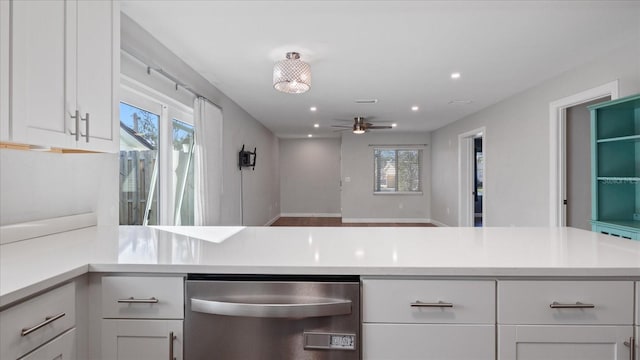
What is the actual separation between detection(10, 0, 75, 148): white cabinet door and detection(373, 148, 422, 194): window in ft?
24.6

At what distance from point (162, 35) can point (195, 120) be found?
926mm

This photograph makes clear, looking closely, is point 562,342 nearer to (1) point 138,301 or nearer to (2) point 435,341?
(2) point 435,341

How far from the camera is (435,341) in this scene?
106 centimetres

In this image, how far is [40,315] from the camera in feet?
2.98

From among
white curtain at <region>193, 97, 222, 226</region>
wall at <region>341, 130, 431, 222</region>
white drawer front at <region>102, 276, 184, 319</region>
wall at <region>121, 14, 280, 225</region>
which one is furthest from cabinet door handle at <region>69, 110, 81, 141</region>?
wall at <region>341, 130, 431, 222</region>

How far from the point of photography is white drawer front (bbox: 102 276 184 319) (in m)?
1.08

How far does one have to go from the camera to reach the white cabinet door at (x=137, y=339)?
108 centimetres

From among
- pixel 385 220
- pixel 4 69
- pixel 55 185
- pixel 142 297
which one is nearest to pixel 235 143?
pixel 55 185

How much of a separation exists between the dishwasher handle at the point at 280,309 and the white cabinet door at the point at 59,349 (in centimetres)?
39

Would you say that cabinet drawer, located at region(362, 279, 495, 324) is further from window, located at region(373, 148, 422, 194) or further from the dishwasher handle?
window, located at region(373, 148, 422, 194)

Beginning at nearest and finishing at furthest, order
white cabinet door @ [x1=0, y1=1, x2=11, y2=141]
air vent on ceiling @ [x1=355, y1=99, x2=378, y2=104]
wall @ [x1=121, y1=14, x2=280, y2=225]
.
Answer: white cabinet door @ [x1=0, y1=1, x2=11, y2=141]
wall @ [x1=121, y1=14, x2=280, y2=225]
air vent on ceiling @ [x1=355, y1=99, x2=378, y2=104]

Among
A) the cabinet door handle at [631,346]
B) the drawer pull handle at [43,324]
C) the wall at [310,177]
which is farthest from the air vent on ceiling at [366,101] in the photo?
the drawer pull handle at [43,324]

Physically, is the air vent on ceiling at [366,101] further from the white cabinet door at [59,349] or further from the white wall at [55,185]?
the white cabinet door at [59,349]

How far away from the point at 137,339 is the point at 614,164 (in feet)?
11.8
